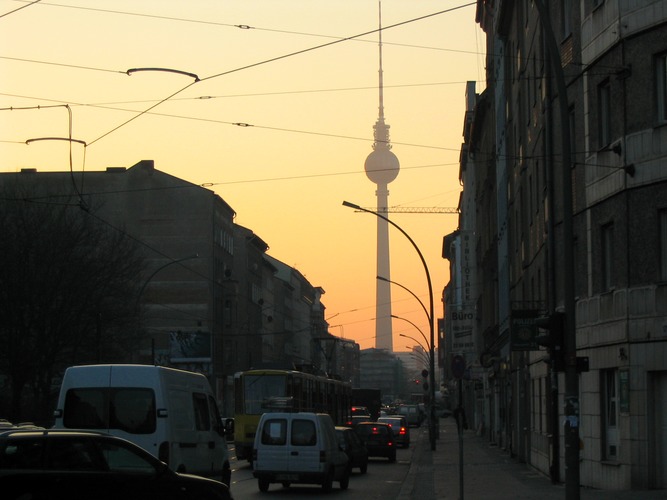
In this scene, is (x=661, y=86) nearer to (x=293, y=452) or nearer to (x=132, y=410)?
(x=132, y=410)

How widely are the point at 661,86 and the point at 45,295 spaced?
3558 centimetres

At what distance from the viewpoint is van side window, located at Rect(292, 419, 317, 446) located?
94.7ft

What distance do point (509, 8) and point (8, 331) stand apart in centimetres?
2479

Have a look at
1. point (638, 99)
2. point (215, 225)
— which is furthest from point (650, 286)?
point (215, 225)

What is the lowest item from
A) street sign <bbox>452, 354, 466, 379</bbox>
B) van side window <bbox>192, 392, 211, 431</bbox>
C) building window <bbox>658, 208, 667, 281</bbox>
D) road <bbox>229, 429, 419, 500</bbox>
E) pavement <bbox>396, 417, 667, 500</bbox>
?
road <bbox>229, 429, 419, 500</bbox>

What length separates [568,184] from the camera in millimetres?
17984

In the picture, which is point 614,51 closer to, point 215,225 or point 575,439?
point 575,439

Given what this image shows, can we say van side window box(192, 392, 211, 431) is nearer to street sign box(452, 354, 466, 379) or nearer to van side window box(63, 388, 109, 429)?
van side window box(63, 388, 109, 429)

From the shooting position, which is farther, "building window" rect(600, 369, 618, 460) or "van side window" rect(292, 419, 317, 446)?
"van side window" rect(292, 419, 317, 446)

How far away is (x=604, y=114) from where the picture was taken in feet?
84.3

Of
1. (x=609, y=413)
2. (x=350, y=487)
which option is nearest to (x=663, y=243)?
(x=609, y=413)

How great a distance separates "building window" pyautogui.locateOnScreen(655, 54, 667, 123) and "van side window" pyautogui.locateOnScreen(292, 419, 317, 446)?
10.7 meters

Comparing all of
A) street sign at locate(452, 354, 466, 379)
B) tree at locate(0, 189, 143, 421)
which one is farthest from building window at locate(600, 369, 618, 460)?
tree at locate(0, 189, 143, 421)

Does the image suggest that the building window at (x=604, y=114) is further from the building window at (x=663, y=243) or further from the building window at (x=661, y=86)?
the building window at (x=663, y=243)
